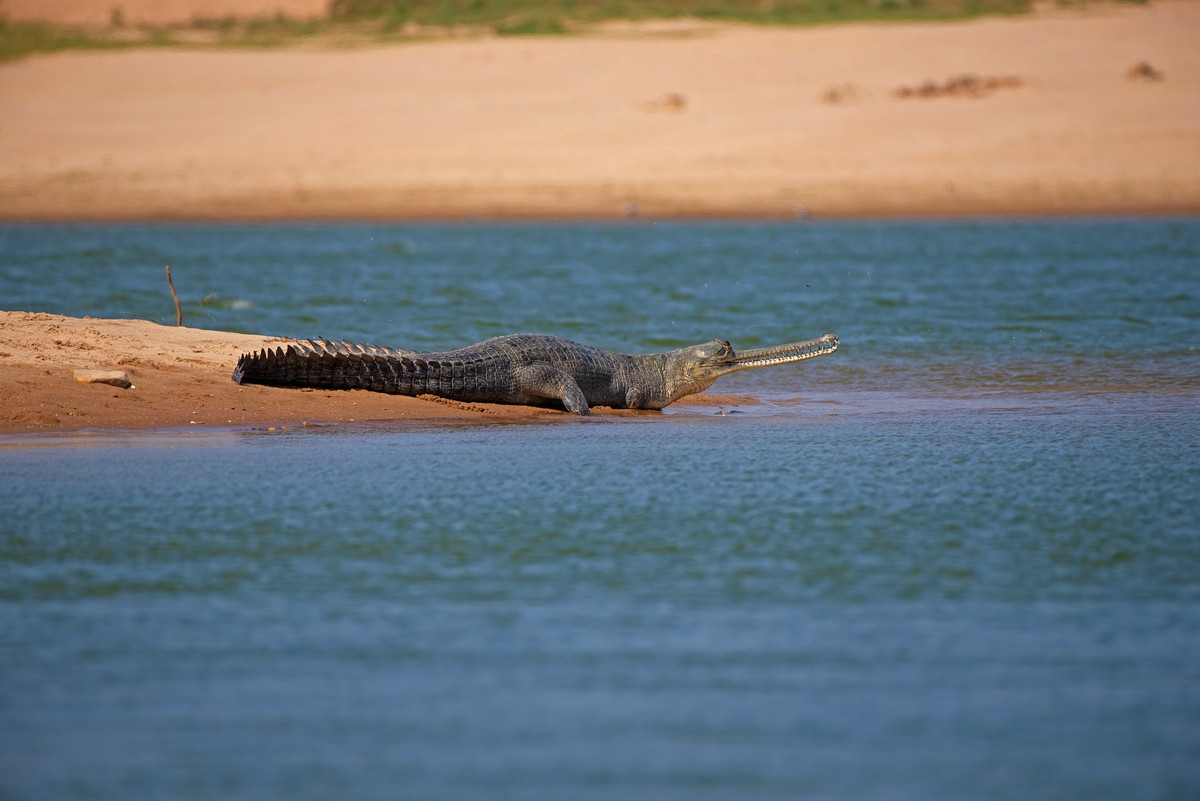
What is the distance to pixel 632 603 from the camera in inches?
209

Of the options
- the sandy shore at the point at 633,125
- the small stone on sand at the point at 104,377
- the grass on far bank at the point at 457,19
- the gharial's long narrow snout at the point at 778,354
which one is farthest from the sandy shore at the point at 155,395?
the grass on far bank at the point at 457,19

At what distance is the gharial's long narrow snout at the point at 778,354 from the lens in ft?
35.3

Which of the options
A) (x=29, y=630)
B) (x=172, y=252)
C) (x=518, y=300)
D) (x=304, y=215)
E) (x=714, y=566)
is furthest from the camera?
(x=304, y=215)

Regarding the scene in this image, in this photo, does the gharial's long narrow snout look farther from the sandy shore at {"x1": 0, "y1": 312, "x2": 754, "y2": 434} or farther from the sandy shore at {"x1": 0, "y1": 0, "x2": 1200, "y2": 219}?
the sandy shore at {"x1": 0, "y1": 0, "x2": 1200, "y2": 219}

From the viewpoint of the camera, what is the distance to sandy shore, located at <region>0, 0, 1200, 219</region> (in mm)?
27859

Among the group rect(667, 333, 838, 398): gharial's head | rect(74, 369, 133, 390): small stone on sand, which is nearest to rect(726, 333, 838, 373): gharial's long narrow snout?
rect(667, 333, 838, 398): gharial's head

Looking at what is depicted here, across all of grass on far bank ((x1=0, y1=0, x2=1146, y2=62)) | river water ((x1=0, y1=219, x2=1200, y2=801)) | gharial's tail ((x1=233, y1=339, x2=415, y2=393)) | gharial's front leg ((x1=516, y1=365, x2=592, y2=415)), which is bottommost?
river water ((x1=0, y1=219, x2=1200, y2=801))

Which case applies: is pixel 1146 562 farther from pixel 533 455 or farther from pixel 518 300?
pixel 518 300

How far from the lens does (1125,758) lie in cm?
397

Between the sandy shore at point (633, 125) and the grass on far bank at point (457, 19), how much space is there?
3.23 ft

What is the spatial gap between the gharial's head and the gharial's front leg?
0.98 meters

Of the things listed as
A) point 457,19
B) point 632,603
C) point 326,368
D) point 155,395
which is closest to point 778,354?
point 326,368

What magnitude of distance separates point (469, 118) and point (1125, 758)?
30130 mm

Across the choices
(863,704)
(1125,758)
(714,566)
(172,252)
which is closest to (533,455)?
(714,566)
